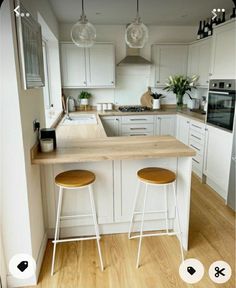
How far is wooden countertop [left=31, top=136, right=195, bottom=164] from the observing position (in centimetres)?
191

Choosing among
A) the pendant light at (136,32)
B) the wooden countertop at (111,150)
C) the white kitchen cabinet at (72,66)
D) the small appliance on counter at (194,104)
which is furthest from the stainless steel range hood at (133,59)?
the wooden countertop at (111,150)

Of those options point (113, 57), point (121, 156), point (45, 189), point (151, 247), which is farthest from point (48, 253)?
point (113, 57)

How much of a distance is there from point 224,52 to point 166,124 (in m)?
1.84

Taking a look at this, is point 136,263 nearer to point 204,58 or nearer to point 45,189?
point 45,189

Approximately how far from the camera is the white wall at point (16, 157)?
4.86 feet

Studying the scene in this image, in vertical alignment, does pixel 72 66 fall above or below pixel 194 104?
above

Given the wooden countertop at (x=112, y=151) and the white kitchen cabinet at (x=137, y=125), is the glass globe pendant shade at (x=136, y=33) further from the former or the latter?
the white kitchen cabinet at (x=137, y=125)

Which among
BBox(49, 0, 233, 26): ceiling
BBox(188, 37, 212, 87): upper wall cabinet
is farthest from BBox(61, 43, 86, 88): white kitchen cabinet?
BBox(188, 37, 212, 87): upper wall cabinet

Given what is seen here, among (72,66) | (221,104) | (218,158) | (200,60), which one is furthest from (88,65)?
(218,158)

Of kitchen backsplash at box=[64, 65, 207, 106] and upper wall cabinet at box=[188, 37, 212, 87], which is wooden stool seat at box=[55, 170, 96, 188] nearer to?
upper wall cabinet at box=[188, 37, 212, 87]

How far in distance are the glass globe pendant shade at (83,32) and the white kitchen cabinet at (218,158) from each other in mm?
1899

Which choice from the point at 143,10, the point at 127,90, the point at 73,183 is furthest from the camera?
the point at 127,90

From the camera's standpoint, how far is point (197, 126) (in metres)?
3.77

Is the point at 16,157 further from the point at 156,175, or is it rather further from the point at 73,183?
the point at 156,175
